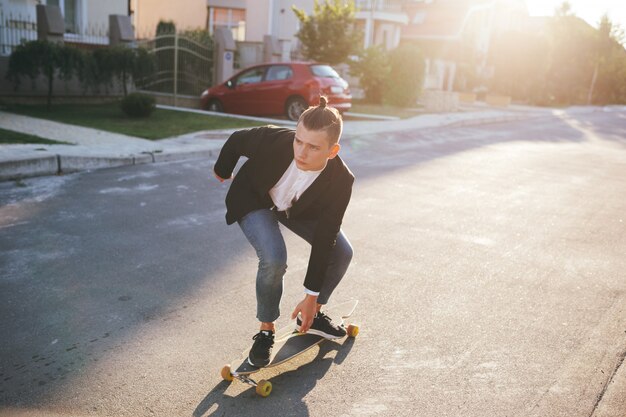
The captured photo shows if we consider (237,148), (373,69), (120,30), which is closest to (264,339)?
(237,148)

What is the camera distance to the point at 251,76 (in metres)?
16.8

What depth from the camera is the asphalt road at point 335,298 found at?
2893 millimetres

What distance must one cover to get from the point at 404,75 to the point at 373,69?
1.34m

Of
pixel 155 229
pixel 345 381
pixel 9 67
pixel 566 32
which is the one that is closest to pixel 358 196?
pixel 155 229

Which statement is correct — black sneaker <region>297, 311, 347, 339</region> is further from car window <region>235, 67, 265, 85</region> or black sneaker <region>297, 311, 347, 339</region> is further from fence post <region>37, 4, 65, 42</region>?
fence post <region>37, 4, 65, 42</region>

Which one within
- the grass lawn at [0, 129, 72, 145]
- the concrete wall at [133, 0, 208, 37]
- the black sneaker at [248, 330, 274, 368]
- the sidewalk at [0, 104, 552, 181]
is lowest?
the black sneaker at [248, 330, 274, 368]

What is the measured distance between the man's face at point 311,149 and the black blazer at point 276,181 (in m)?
0.13

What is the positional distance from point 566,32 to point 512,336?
45.9 metres

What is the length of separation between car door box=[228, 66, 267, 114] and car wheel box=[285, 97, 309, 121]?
1.06 m

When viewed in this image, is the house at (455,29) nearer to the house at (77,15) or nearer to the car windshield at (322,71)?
the car windshield at (322,71)

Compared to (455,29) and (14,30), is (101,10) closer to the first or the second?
(14,30)

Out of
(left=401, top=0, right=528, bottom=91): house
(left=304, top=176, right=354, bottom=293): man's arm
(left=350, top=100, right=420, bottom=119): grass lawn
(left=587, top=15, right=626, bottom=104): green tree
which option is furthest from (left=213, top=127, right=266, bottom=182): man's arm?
(left=587, top=15, right=626, bottom=104): green tree

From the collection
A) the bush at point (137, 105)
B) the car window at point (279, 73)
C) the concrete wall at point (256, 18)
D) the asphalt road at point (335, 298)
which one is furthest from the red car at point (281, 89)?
the concrete wall at point (256, 18)

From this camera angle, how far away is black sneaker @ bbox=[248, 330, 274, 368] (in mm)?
2990
